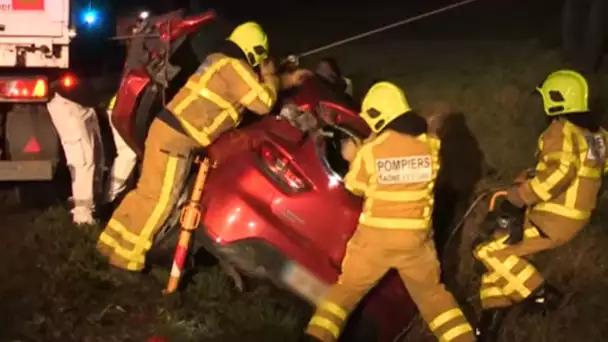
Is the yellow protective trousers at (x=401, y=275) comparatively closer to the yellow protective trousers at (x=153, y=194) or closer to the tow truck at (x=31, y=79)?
the yellow protective trousers at (x=153, y=194)

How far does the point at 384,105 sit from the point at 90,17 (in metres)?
2.85

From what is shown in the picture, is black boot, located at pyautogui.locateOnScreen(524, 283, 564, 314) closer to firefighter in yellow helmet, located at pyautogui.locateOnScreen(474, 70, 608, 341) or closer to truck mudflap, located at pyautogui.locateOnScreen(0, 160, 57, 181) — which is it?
firefighter in yellow helmet, located at pyautogui.locateOnScreen(474, 70, 608, 341)

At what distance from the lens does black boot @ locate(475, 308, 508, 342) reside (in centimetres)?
645

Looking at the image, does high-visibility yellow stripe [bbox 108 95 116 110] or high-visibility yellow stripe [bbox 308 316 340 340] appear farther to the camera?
high-visibility yellow stripe [bbox 108 95 116 110]

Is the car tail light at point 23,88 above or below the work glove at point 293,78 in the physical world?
below

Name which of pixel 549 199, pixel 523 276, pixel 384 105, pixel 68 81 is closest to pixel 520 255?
pixel 523 276

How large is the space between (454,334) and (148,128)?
242 cm

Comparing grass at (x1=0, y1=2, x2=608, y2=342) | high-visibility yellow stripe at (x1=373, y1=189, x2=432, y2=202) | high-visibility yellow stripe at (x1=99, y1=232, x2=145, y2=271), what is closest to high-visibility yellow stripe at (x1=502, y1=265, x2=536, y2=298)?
grass at (x1=0, y1=2, x2=608, y2=342)

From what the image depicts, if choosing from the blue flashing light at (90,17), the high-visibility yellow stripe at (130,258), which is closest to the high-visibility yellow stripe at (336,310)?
the high-visibility yellow stripe at (130,258)

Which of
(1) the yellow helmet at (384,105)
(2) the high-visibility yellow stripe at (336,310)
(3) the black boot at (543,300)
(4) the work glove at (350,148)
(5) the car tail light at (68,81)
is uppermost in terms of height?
(1) the yellow helmet at (384,105)

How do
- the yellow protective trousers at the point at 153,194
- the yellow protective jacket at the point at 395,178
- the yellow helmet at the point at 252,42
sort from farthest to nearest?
the yellow protective trousers at the point at 153,194 < the yellow helmet at the point at 252,42 < the yellow protective jacket at the point at 395,178

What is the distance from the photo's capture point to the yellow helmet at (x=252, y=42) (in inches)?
256

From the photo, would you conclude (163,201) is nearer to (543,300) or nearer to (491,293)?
(491,293)

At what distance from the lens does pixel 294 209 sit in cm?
618
